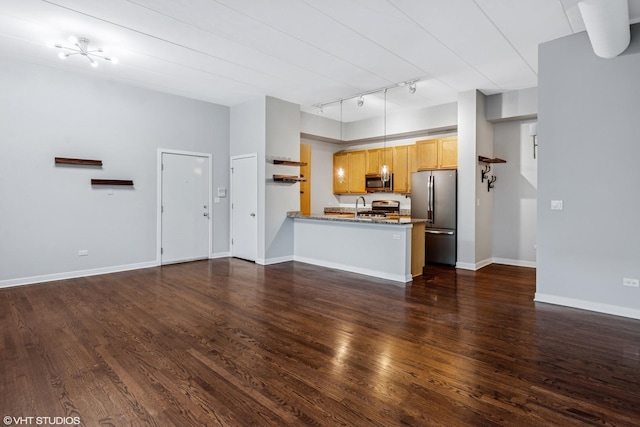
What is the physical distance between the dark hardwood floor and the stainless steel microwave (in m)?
3.47

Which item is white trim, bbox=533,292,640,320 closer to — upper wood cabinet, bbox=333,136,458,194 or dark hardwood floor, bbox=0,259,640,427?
dark hardwood floor, bbox=0,259,640,427

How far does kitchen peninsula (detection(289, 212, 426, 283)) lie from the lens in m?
5.15

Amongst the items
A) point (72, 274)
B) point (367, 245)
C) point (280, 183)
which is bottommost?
point (72, 274)

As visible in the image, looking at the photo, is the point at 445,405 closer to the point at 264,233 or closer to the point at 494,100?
the point at 264,233

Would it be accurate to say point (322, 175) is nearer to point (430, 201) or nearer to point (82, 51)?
point (430, 201)

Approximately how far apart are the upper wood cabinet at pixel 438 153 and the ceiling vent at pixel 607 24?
2.97 meters

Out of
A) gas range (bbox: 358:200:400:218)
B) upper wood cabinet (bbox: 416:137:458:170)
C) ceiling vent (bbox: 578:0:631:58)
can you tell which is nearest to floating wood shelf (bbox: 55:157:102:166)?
Result: gas range (bbox: 358:200:400:218)

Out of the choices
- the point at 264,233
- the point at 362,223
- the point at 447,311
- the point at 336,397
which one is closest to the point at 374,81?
the point at 362,223

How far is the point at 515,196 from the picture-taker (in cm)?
640

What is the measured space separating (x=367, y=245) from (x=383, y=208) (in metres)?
2.52

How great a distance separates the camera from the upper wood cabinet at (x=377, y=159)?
7.75 meters

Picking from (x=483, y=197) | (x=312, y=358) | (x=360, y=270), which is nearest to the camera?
(x=312, y=358)

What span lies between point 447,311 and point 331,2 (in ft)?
11.0

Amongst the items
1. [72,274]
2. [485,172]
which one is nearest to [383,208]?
[485,172]
